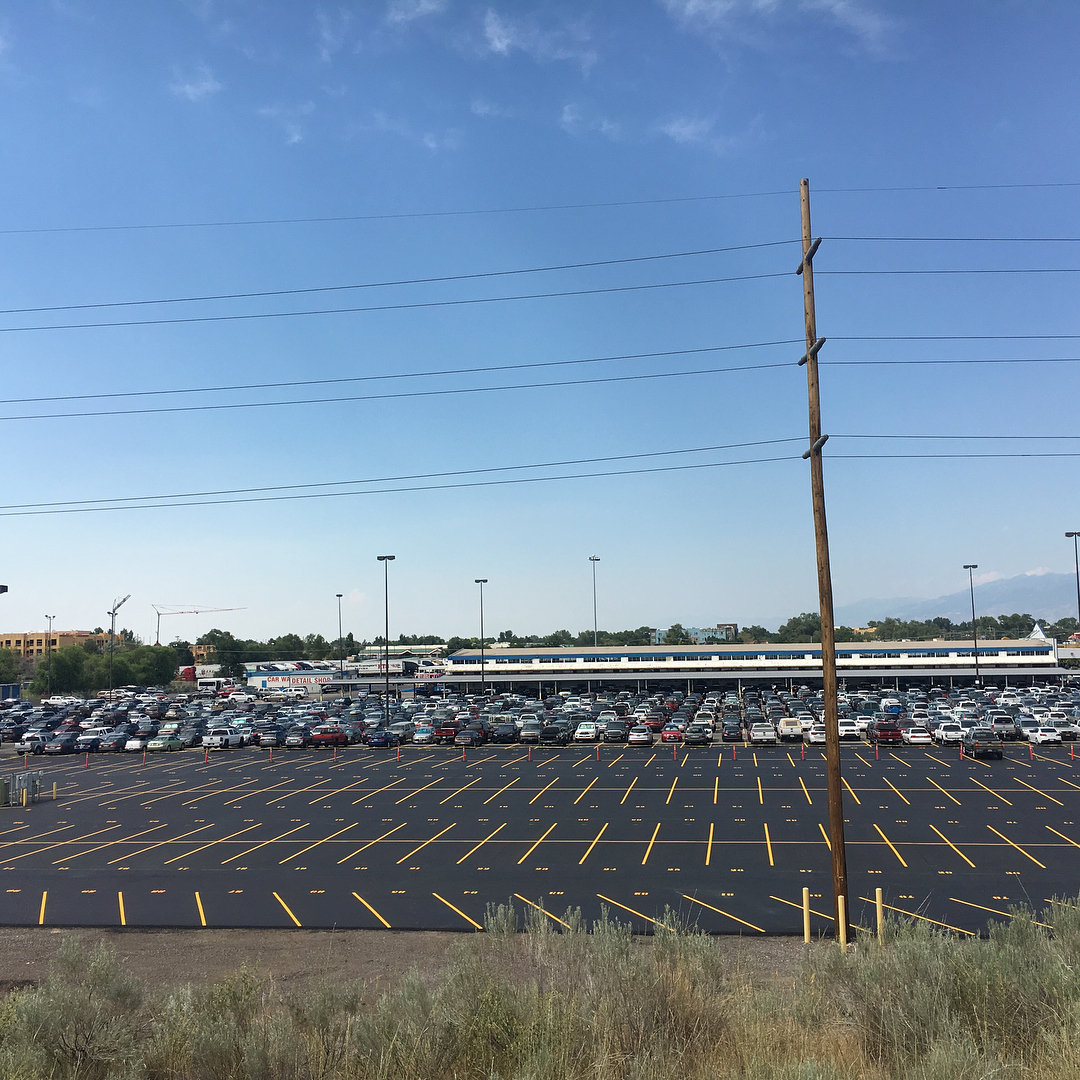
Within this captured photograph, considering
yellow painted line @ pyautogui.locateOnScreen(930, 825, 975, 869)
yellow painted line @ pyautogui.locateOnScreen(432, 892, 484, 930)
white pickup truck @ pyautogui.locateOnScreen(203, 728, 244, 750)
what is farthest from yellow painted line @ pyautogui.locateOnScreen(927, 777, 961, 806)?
white pickup truck @ pyautogui.locateOnScreen(203, 728, 244, 750)

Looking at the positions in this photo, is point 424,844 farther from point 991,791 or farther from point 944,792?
point 991,791

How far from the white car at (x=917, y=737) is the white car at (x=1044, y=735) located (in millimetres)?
4973

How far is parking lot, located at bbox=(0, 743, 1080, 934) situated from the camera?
1744 cm

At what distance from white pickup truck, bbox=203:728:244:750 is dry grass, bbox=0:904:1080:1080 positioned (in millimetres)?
45422

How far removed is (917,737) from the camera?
4712 centimetres

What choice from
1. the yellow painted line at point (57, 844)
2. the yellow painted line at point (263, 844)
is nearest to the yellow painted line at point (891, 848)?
the yellow painted line at point (263, 844)

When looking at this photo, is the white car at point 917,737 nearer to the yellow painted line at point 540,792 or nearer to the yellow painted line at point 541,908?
the yellow painted line at point 540,792

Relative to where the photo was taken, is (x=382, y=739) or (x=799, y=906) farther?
(x=382, y=739)

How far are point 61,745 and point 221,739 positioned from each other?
10.2m

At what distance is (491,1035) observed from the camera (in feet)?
28.0

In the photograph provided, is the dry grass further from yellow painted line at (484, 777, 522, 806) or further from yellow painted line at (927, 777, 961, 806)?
yellow painted line at (484, 777, 522, 806)

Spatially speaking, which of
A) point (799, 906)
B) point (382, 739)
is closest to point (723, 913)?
point (799, 906)

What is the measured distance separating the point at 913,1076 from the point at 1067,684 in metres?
103

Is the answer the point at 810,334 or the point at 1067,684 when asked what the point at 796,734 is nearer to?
the point at 810,334
